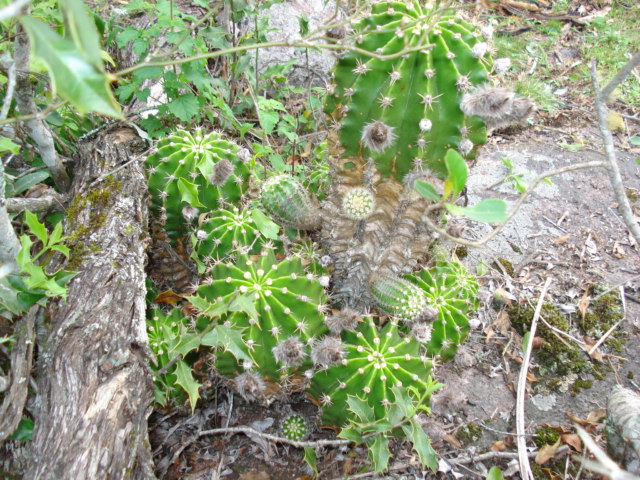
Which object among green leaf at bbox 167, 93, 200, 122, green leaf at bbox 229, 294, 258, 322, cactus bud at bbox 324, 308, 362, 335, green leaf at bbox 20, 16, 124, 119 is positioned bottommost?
cactus bud at bbox 324, 308, 362, 335

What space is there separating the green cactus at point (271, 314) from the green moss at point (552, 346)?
142cm

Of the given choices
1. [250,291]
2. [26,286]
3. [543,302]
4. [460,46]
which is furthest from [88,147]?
[543,302]

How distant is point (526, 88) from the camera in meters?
4.47

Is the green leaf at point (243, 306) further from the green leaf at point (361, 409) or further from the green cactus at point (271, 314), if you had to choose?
the green leaf at point (361, 409)

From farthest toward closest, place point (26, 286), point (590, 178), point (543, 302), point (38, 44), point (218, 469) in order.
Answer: point (590, 178), point (543, 302), point (218, 469), point (26, 286), point (38, 44)

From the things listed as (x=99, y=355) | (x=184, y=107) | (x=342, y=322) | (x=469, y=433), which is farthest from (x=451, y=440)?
(x=184, y=107)

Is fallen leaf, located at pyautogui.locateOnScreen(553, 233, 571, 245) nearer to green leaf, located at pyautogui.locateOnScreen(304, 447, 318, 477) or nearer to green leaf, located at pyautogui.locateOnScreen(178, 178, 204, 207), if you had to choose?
green leaf, located at pyautogui.locateOnScreen(304, 447, 318, 477)

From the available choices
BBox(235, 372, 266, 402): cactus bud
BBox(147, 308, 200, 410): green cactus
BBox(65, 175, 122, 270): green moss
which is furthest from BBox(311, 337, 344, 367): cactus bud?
BBox(65, 175, 122, 270): green moss

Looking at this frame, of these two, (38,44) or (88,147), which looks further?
(88,147)

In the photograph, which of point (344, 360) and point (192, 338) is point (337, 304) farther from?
point (192, 338)

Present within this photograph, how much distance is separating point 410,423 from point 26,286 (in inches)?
60.1

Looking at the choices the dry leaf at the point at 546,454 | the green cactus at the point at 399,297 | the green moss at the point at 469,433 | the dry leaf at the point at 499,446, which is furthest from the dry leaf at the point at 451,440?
the green cactus at the point at 399,297

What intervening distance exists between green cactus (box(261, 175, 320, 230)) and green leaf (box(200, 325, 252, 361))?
2.67 ft

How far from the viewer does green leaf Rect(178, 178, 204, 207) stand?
214 centimetres
